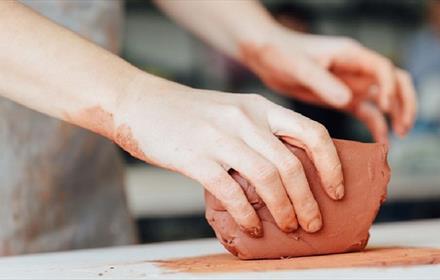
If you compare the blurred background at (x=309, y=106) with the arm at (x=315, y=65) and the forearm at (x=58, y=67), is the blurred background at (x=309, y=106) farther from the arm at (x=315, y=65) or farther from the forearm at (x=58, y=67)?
the forearm at (x=58, y=67)

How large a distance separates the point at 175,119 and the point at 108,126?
0.34ft

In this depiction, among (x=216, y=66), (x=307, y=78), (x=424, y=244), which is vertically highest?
(x=216, y=66)

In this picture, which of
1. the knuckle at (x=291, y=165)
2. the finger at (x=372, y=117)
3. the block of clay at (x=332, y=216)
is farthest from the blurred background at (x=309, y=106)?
the knuckle at (x=291, y=165)

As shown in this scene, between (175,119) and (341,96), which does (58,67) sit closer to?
(175,119)

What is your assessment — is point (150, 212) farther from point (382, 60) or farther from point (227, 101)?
point (227, 101)

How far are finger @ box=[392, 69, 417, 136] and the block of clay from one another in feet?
→ 1.86

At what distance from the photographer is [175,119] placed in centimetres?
106

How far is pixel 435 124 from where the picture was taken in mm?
3611

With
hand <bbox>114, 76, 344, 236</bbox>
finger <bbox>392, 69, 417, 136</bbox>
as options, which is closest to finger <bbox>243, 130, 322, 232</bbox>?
hand <bbox>114, 76, 344, 236</bbox>

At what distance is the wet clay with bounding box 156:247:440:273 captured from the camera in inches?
39.4

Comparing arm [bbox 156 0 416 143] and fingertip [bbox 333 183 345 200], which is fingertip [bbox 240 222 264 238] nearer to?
fingertip [bbox 333 183 345 200]

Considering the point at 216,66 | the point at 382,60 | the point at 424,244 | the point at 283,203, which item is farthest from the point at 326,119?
the point at 283,203

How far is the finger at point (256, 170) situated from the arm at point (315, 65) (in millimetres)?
587

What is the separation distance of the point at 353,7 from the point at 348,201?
2.76m
